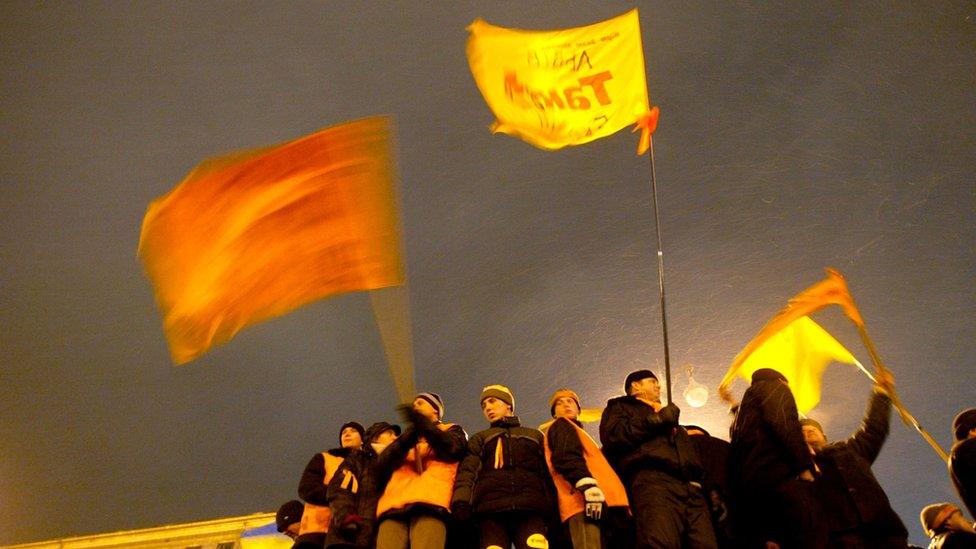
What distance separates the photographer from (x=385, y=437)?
8242 mm

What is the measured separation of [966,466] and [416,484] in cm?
496

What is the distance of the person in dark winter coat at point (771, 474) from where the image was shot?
630 cm

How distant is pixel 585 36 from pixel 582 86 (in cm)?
82

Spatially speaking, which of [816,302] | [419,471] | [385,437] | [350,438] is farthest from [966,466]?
[350,438]

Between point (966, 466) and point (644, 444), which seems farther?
point (966, 466)

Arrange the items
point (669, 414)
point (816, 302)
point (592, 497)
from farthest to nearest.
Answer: point (816, 302), point (669, 414), point (592, 497)

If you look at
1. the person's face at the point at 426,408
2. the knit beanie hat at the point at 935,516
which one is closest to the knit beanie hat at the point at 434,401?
the person's face at the point at 426,408

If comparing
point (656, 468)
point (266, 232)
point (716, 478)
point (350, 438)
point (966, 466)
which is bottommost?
point (966, 466)

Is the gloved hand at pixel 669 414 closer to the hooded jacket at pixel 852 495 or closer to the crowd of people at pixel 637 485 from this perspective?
the crowd of people at pixel 637 485

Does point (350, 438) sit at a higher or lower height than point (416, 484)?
higher

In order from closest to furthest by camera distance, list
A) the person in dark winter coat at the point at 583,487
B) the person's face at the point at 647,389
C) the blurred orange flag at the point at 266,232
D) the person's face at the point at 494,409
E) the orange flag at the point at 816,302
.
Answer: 1. the person in dark winter coat at the point at 583,487
2. the blurred orange flag at the point at 266,232
3. the person's face at the point at 647,389
4. the person's face at the point at 494,409
5. the orange flag at the point at 816,302

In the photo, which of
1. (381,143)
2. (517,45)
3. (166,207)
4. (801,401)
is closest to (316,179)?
(381,143)

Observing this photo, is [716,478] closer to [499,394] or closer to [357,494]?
[499,394]

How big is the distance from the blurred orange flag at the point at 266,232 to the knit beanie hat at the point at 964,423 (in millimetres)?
5677
